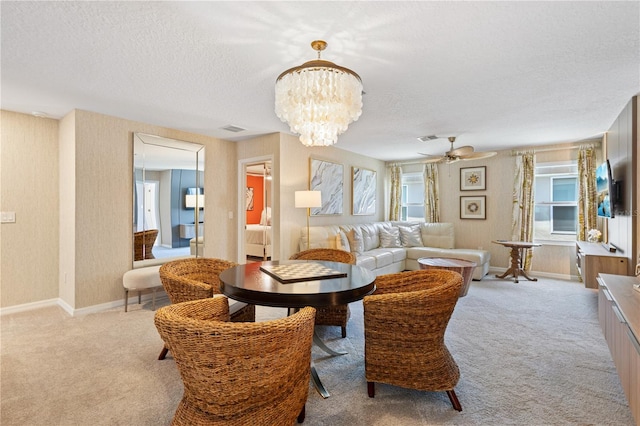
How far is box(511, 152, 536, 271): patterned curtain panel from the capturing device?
5715 millimetres

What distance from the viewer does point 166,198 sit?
177 inches

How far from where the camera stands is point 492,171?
619 cm

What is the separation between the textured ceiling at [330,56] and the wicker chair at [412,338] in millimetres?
1657

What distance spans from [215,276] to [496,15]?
283 cm

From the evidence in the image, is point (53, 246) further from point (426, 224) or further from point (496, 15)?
point (426, 224)

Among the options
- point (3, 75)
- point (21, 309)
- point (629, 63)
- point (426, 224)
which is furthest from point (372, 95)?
point (21, 309)

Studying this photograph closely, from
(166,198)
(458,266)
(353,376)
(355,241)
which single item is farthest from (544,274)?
(166,198)

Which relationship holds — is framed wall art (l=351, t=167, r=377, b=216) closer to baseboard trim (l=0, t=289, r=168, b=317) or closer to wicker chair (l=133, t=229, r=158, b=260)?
wicker chair (l=133, t=229, r=158, b=260)

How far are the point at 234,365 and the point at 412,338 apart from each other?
1141mm

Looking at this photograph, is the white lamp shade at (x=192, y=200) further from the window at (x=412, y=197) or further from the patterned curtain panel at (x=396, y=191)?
the window at (x=412, y=197)

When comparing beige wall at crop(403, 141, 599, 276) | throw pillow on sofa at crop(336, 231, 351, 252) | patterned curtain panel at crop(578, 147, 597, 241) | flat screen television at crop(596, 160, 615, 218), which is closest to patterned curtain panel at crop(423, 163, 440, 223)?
beige wall at crop(403, 141, 599, 276)

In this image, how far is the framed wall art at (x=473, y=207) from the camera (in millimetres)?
6297

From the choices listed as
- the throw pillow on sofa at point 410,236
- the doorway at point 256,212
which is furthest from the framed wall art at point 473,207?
the doorway at point 256,212

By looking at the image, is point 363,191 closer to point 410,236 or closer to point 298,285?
point 410,236
